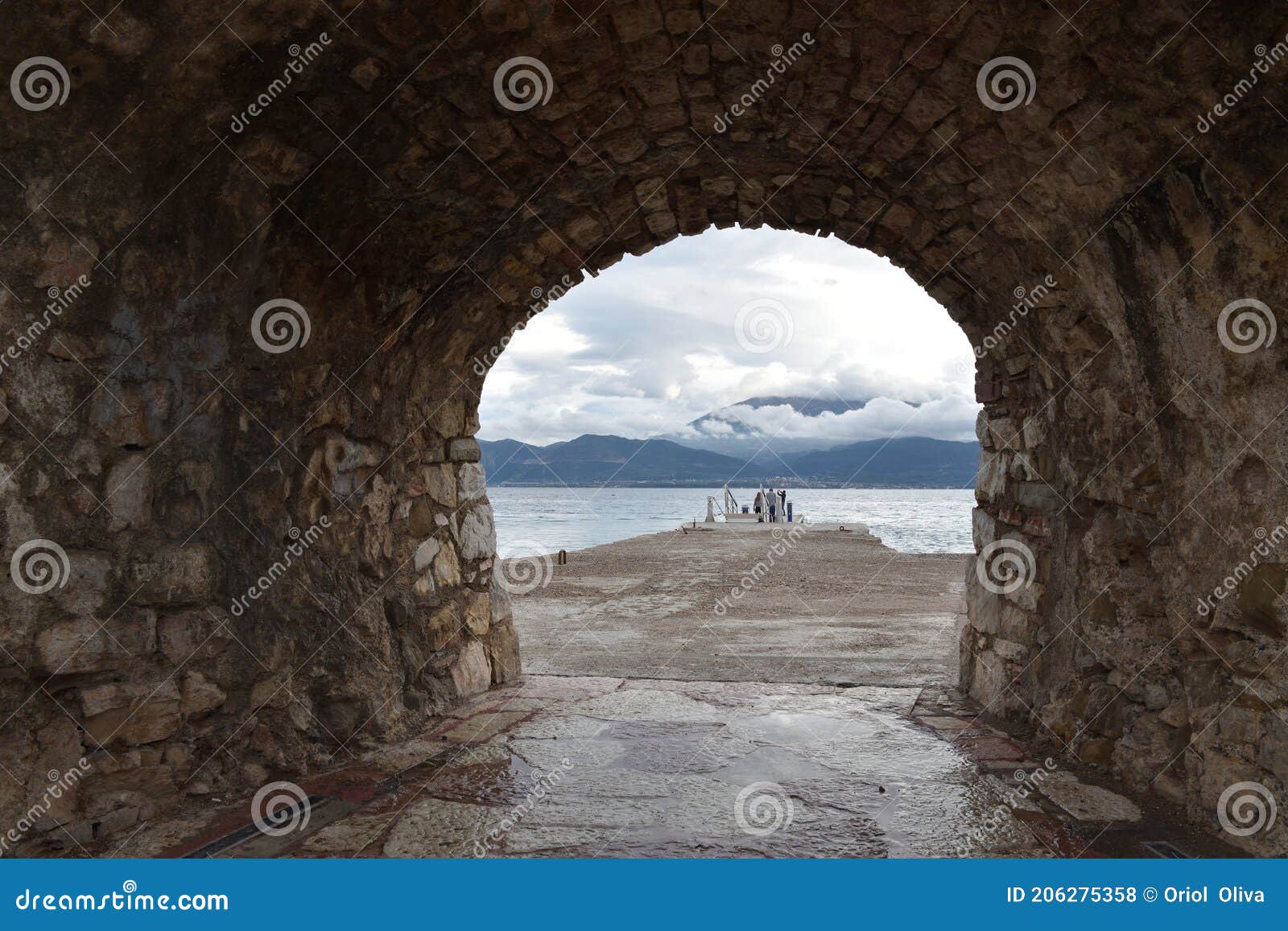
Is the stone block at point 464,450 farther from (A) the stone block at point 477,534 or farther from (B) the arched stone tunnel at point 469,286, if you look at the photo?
(B) the arched stone tunnel at point 469,286

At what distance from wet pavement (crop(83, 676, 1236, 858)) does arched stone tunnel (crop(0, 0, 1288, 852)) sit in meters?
0.30

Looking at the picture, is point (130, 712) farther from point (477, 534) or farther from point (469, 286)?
point (469, 286)

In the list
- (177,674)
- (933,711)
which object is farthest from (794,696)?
(177,674)

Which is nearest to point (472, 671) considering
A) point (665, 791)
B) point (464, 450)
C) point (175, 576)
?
point (464, 450)

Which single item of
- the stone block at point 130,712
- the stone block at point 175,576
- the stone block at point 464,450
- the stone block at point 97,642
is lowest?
the stone block at point 130,712

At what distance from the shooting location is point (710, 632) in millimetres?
7312

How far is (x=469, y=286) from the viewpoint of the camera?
15.6ft

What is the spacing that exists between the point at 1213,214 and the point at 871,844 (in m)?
2.44

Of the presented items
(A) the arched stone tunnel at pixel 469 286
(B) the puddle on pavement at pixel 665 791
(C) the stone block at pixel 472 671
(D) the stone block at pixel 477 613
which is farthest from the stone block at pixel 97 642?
(D) the stone block at pixel 477 613

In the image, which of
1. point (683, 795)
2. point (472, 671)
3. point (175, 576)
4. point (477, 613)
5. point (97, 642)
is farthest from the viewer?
point (477, 613)

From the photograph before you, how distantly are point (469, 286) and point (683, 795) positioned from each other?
9.29 ft

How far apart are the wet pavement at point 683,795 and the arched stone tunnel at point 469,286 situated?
299 millimetres

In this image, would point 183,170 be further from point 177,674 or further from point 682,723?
point 682,723

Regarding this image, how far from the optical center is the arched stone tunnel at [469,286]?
2.90 metres
